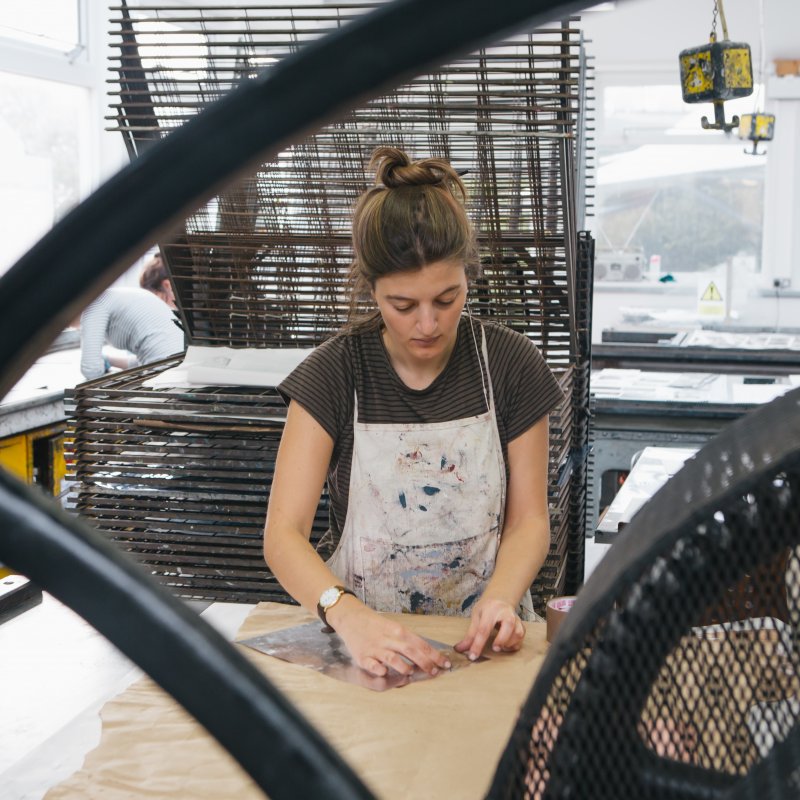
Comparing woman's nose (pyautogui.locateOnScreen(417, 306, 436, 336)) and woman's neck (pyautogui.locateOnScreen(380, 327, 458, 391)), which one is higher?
woman's nose (pyautogui.locateOnScreen(417, 306, 436, 336))

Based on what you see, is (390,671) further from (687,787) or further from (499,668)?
(687,787)

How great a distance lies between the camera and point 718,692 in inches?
15.0

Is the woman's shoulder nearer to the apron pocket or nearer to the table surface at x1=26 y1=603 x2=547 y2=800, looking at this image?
the apron pocket

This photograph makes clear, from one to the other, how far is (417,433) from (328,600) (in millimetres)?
443

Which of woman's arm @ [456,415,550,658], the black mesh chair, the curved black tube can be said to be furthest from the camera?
woman's arm @ [456,415,550,658]

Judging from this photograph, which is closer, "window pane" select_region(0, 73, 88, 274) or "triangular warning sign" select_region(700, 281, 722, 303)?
"window pane" select_region(0, 73, 88, 274)

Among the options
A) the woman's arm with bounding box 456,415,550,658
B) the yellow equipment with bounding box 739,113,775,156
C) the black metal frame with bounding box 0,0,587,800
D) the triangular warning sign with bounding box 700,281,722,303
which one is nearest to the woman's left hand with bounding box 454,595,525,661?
the woman's arm with bounding box 456,415,550,658

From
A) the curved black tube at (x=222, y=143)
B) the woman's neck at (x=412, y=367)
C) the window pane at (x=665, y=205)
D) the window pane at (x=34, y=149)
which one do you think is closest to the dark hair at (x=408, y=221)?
the woman's neck at (x=412, y=367)

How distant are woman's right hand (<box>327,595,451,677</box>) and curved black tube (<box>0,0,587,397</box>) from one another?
1262 millimetres

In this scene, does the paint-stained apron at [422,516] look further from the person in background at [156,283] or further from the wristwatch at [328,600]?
the person in background at [156,283]

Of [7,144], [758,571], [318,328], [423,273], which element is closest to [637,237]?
[7,144]

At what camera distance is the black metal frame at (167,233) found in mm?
232

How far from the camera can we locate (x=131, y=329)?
4941 millimetres

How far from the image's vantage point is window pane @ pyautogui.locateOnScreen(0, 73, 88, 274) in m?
5.46
